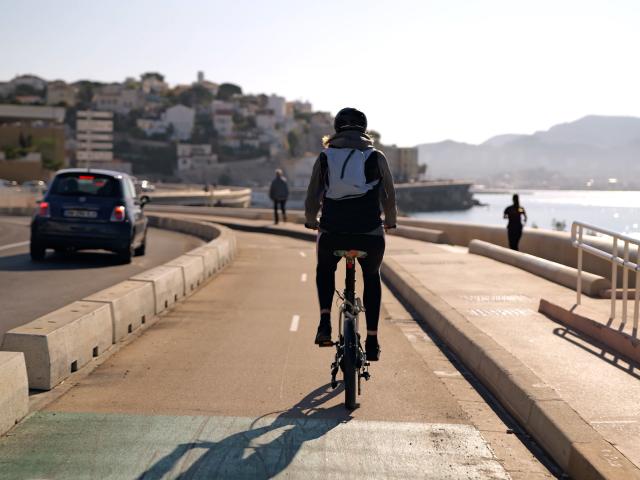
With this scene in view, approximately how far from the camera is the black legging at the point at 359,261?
262 inches

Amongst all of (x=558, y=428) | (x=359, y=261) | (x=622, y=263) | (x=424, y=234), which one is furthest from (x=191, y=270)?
(x=424, y=234)

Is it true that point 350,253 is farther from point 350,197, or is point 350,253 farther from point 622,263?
point 622,263

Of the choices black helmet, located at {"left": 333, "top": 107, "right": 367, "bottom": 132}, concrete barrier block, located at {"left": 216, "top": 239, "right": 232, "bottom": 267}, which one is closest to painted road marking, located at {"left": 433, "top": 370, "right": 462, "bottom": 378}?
black helmet, located at {"left": 333, "top": 107, "right": 367, "bottom": 132}

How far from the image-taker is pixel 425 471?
5.23 m

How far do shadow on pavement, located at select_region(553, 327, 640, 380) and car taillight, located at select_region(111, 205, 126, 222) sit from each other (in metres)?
10.5

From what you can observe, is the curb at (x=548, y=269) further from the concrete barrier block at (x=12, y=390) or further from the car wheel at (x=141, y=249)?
the concrete barrier block at (x=12, y=390)

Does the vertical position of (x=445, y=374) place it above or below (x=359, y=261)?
below

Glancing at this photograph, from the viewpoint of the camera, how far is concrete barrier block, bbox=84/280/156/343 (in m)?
9.34

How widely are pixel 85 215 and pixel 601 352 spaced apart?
11.7 metres

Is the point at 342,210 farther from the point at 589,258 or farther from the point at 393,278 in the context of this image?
the point at 589,258

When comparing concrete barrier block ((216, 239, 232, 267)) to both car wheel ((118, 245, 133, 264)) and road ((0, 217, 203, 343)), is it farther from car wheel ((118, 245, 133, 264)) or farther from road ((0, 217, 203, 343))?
car wheel ((118, 245, 133, 264))

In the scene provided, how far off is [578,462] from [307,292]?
10138 mm

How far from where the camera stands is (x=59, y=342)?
7.36 metres

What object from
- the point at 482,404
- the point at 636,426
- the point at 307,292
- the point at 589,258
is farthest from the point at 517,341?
the point at 589,258
